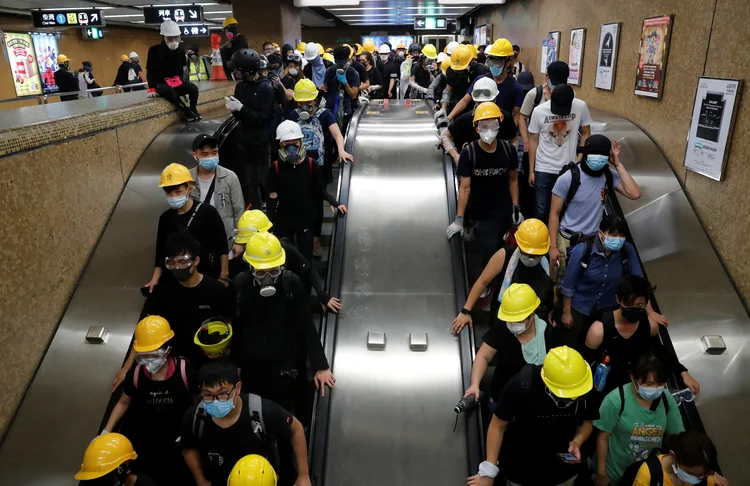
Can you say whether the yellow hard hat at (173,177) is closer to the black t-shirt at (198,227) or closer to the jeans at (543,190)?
the black t-shirt at (198,227)

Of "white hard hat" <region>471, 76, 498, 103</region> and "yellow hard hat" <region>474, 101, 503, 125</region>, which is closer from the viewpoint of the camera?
"yellow hard hat" <region>474, 101, 503, 125</region>

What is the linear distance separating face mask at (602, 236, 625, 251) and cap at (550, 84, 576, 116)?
4.72 ft

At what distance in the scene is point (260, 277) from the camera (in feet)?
11.9

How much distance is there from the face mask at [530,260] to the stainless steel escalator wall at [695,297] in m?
1.36

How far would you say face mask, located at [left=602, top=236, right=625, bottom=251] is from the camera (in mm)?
3873

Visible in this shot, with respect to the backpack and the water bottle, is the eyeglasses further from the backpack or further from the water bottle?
the backpack

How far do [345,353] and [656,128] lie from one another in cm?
435

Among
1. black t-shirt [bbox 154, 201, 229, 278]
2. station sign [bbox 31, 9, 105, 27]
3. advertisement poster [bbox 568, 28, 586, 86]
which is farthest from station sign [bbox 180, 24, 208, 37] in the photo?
black t-shirt [bbox 154, 201, 229, 278]

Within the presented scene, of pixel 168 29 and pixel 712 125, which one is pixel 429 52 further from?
pixel 712 125

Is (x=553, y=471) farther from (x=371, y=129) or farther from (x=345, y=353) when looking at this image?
(x=371, y=129)

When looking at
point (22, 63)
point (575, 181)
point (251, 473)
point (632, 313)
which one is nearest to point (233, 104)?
point (575, 181)

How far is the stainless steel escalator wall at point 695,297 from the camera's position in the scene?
11.8 feet

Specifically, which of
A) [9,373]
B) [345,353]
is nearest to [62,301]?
[9,373]

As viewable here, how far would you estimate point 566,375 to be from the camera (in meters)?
2.91
